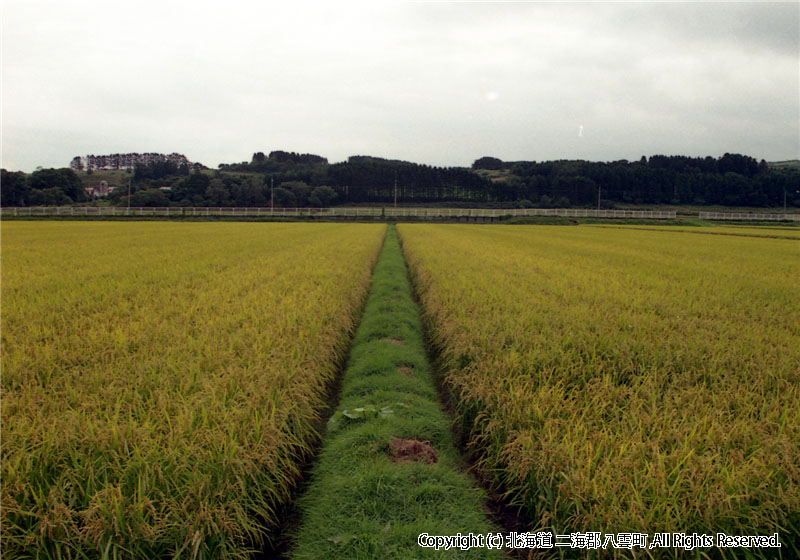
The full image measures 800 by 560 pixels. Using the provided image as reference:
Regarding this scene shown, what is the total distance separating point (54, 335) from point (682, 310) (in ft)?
29.5

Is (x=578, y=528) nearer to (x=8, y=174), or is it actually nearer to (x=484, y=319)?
(x=484, y=319)

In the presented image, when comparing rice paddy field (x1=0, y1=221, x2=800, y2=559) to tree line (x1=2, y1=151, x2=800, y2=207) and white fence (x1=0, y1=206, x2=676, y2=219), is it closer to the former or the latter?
white fence (x1=0, y1=206, x2=676, y2=219)

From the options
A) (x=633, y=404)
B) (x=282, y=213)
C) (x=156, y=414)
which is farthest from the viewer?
(x=282, y=213)

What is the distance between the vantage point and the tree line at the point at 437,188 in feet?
270

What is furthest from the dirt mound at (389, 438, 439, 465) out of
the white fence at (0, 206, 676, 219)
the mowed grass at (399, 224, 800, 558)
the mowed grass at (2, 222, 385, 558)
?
the white fence at (0, 206, 676, 219)

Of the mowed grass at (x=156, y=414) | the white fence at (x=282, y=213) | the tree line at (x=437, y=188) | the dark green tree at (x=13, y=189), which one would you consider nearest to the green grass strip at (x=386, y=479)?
the mowed grass at (x=156, y=414)

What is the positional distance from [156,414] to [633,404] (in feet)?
12.6

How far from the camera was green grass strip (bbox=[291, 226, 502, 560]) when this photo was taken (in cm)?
280

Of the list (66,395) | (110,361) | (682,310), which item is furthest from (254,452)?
(682,310)

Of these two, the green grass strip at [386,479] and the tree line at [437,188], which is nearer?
the green grass strip at [386,479]

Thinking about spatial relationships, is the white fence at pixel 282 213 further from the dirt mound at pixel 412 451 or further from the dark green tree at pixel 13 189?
the dirt mound at pixel 412 451

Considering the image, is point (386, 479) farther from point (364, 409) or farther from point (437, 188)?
point (437, 188)

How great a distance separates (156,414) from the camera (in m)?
3.26

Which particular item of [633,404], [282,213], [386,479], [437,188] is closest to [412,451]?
[386,479]
